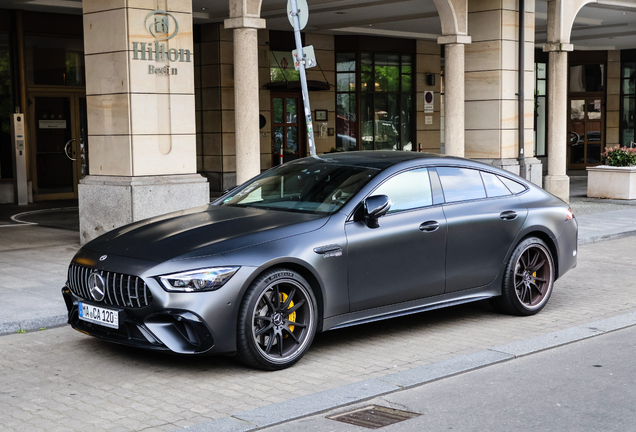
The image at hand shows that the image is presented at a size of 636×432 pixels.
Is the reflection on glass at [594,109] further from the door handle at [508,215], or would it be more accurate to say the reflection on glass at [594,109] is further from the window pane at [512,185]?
the door handle at [508,215]

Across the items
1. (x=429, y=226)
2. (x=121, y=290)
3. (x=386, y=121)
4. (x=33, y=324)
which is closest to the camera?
(x=121, y=290)

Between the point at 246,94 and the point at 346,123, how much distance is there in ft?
41.8

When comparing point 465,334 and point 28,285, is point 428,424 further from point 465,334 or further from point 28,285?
point 28,285

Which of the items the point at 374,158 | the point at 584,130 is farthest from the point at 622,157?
the point at 584,130

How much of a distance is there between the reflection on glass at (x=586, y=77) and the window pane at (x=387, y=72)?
975cm

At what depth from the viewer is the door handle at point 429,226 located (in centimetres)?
655

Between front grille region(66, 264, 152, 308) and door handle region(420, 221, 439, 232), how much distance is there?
233 cm

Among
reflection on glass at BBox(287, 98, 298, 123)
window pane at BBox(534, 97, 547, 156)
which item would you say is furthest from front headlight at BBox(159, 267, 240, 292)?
window pane at BBox(534, 97, 547, 156)

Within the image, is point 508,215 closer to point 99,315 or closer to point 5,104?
point 99,315

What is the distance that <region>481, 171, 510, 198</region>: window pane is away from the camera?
731 cm

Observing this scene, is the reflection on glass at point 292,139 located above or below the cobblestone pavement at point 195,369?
above

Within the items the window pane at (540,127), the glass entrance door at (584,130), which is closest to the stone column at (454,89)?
the window pane at (540,127)

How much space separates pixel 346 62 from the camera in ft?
81.3

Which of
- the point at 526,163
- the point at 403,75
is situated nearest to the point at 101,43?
the point at 526,163
